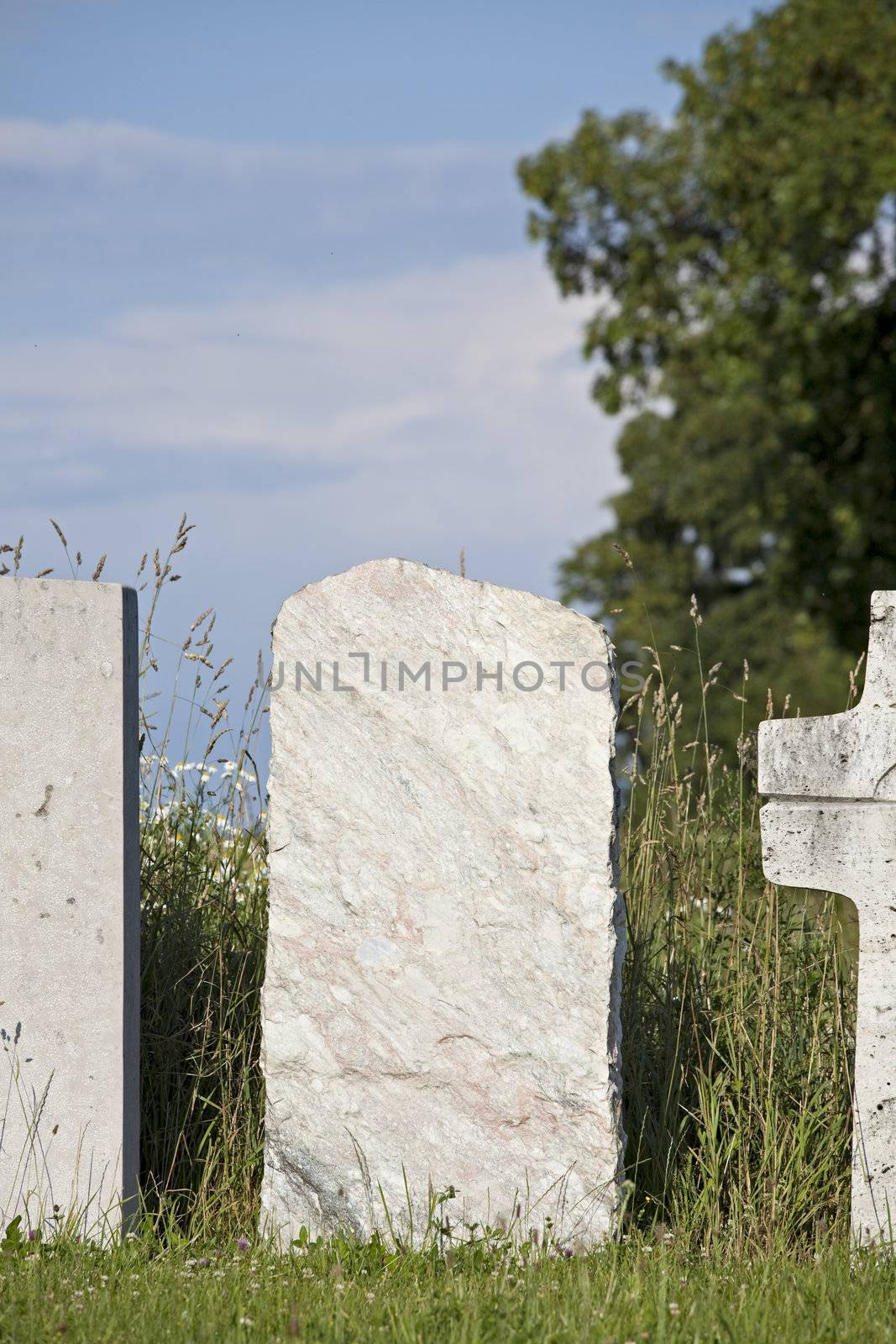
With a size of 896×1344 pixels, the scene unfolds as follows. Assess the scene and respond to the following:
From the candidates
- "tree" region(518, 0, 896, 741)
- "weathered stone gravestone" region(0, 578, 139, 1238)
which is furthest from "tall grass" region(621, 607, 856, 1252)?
"tree" region(518, 0, 896, 741)

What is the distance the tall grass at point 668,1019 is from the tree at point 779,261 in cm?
784

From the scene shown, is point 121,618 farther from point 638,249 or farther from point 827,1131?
point 638,249

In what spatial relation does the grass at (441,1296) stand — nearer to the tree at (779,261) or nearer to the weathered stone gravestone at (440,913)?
the weathered stone gravestone at (440,913)

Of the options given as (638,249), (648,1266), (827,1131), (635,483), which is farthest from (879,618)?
(635,483)

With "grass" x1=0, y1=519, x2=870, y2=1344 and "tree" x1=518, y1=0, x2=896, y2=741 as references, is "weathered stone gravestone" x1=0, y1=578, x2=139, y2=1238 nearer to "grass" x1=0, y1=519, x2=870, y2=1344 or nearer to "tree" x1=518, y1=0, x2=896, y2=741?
"grass" x1=0, y1=519, x2=870, y2=1344

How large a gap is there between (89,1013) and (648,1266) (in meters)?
1.55

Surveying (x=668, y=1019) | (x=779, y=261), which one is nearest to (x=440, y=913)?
(x=668, y=1019)

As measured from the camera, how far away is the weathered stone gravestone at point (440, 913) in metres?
3.13

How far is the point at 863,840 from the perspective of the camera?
3.35m

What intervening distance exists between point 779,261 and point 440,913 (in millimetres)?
9937

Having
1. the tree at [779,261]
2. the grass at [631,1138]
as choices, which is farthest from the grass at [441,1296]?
the tree at [779,261]

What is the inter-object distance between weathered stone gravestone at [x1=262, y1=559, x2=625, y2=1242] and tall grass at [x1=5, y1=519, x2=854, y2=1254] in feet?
0.96

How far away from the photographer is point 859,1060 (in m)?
3.28

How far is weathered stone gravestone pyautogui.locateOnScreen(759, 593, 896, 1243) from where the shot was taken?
326 cm
